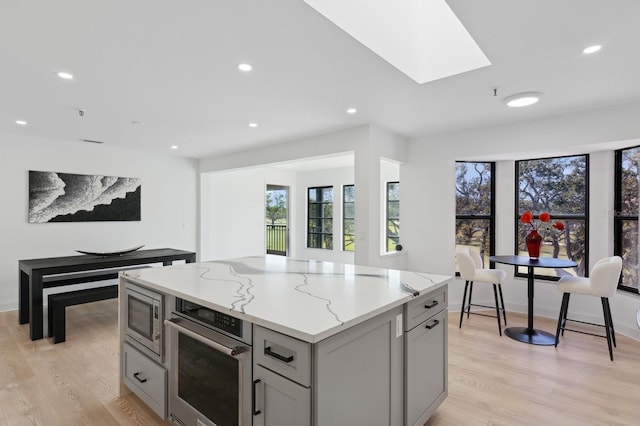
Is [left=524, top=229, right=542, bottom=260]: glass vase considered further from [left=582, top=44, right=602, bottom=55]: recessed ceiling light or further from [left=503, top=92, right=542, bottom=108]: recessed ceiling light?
[left=582, top=44, right=602, bottom=55]: recessed ceiling light

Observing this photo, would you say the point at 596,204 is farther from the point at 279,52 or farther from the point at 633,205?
the point at 279,52

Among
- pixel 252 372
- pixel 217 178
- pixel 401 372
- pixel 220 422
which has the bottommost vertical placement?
pixel 220 422

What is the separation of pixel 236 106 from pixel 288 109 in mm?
512

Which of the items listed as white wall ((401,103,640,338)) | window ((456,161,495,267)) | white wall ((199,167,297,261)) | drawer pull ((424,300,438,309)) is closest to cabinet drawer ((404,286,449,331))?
drawer pull ((424,300,438,309))

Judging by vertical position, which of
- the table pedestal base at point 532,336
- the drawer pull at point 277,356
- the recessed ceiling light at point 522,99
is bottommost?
the table pedestal base at point 532,336

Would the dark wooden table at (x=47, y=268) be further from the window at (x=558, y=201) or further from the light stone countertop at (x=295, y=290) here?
the window at (x=558, y=201)

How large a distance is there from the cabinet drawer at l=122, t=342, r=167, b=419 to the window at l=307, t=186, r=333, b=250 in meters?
5.75

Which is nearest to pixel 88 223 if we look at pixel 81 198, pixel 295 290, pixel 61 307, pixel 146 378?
pixel 81 198

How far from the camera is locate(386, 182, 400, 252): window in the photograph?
6.75m

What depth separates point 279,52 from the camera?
2.22 meters

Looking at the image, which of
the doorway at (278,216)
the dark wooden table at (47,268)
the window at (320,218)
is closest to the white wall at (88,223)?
the dark wooden table at (47,268)

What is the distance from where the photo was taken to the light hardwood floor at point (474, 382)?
216 centimetres

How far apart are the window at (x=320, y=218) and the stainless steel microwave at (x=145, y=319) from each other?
5749mm

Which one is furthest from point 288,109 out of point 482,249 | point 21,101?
point 482,249
